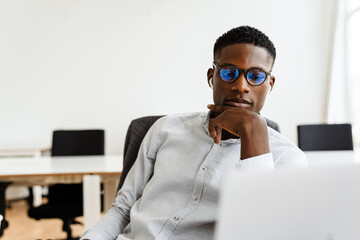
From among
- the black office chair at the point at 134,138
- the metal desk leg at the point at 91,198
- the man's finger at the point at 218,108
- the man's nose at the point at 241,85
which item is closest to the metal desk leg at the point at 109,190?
the metal desk leg at the point at 91,198

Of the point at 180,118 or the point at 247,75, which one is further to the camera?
the point at 180,118

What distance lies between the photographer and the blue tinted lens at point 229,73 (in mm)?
1035

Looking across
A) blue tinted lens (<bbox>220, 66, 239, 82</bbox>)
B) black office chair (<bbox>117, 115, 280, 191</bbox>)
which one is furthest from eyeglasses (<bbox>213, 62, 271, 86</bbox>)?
black office chair (<bbox>117, 115, 280, 191</bbox>)

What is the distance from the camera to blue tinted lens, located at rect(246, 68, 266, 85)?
103 centimetres

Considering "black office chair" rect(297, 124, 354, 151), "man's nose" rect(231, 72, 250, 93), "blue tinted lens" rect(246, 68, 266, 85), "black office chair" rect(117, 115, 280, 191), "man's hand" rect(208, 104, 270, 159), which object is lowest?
"black office chair" rect(297, 124, 354, 151)

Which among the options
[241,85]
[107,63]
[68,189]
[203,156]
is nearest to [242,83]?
[241,85]

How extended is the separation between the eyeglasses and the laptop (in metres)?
0.57

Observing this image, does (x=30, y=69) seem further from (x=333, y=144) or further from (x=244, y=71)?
(x=244, y=71)

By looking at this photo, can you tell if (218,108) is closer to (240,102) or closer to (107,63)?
(240,102)

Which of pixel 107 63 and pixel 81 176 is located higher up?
pixel 107 63

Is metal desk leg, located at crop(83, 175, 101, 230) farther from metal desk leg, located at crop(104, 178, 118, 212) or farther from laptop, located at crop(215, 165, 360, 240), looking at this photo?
laptop, located at crop(215, 165, 360, 240)

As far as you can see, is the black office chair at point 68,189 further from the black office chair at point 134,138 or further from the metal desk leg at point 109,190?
the black office chair at point 134,138

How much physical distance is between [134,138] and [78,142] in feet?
5.12

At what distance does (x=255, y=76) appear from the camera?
1.03m
